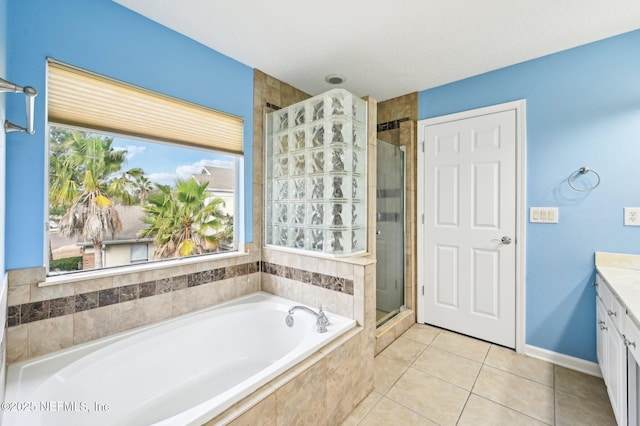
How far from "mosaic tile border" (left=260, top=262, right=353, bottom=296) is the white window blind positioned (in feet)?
3.38

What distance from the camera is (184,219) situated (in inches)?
96.8

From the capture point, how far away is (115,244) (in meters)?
1.92

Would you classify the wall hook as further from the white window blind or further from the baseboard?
the baseboard

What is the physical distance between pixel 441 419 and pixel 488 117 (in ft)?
7.46

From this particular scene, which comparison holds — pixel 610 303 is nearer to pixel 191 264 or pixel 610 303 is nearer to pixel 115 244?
pixel 191 264

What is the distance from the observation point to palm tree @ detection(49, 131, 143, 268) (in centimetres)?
155

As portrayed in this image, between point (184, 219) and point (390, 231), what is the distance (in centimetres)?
198

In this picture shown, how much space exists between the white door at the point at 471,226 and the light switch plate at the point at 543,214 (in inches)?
4.6

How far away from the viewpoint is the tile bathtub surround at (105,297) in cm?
133

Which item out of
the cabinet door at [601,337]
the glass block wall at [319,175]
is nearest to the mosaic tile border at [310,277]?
the glass block wall at [319,175]

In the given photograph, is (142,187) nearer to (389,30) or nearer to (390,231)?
(389,30)

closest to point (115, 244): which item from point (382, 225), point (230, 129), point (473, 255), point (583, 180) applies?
point (230, 129)

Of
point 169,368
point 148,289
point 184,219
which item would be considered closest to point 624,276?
point 169,368

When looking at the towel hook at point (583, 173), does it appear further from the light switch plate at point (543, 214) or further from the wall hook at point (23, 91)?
the wall hook at point (23, 91)
